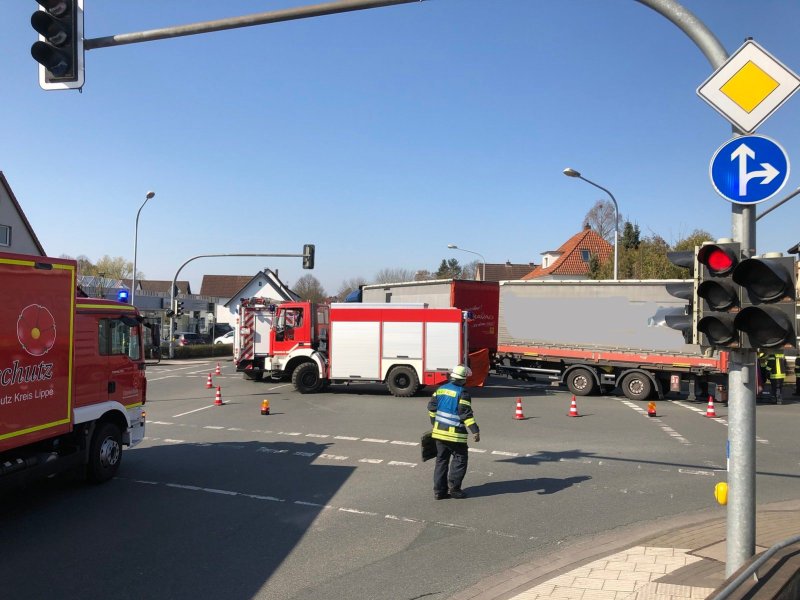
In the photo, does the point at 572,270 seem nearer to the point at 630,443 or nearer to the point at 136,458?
the point at 630,443

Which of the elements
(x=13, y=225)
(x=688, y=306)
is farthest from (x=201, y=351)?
(x=688, y=306)

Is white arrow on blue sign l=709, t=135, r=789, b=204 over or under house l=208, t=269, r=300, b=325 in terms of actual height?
under

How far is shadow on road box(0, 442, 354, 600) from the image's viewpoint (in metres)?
5.04

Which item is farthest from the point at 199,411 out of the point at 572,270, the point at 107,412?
the point at 572,270

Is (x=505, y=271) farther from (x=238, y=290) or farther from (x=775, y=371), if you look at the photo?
(x=775, y=371)

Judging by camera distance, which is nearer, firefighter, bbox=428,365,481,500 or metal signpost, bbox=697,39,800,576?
metal signpost, bbox=697,39,800,576

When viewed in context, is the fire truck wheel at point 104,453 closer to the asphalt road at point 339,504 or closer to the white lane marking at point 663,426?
the asphalt road at point 339,504

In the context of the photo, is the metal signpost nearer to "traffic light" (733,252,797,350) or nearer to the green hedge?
"traffic light" (733,252,797,350)

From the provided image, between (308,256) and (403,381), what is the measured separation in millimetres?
12628

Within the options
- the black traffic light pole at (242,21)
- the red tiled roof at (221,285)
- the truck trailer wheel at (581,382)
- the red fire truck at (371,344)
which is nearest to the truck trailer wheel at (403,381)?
the red fire truck at (371,344)

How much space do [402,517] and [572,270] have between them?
46.8 metres

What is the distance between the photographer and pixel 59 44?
577 centimetres

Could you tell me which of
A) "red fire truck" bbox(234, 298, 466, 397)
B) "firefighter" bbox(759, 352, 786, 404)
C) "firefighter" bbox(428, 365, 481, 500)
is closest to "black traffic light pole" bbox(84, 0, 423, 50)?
"firefighter" bbox(428, 365, 481, 500)

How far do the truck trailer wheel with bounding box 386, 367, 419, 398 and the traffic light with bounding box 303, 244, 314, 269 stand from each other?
39.3ft
